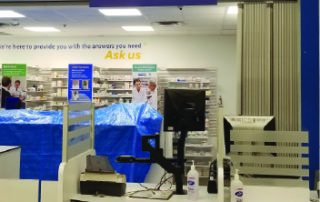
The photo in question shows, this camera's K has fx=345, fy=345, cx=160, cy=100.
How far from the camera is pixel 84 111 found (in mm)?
3055

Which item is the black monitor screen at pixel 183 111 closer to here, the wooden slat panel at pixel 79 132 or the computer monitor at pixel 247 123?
the computer monitor at pixel 247 123

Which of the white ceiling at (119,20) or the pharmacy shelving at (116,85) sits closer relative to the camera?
the white ceiling at (119,20)

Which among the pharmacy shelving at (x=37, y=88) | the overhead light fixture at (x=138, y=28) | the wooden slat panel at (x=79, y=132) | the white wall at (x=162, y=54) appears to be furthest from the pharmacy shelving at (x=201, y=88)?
the wooden slat panel at (x=79, y=132)

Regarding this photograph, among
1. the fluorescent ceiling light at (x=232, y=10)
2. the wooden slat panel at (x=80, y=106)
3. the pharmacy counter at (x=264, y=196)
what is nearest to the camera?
the pharmacy counter at (x=264, y=196)

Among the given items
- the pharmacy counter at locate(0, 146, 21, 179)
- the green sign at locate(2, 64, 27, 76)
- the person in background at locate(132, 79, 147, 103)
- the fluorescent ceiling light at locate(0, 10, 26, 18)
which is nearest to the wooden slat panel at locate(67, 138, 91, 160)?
the pharmacy counter at locate(0, 146, 21, 179)

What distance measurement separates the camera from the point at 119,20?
7848mm

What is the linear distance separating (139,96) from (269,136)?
6748mm

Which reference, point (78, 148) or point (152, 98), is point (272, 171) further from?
point (152, 98)

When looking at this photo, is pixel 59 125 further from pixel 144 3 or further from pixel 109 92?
pixel 109 92

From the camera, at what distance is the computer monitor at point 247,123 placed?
261cm

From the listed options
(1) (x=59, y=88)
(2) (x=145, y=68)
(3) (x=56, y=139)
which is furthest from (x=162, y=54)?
(3) (x=56, y=139)

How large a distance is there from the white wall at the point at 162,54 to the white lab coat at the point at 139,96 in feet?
3.05

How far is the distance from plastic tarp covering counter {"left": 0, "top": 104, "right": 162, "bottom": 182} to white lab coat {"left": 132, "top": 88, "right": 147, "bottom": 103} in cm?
368

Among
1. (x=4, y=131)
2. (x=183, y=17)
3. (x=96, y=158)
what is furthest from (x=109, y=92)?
(x=96, y=158)
